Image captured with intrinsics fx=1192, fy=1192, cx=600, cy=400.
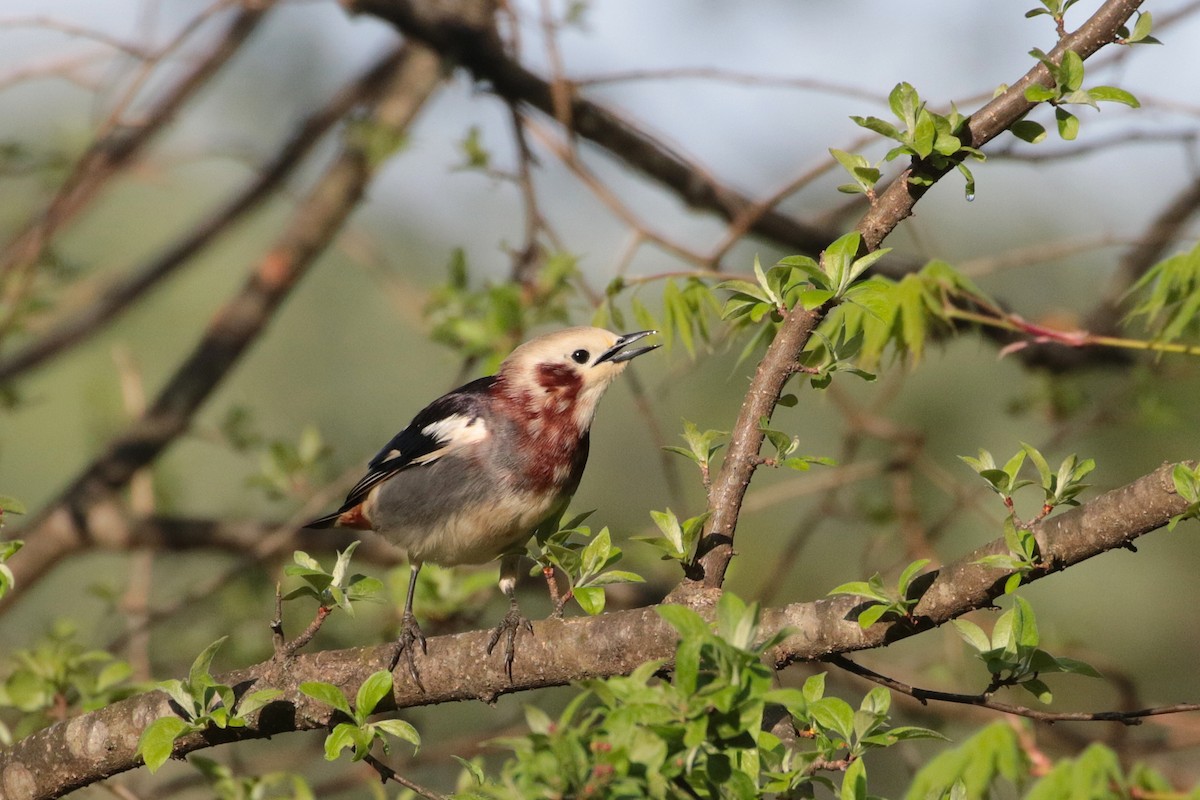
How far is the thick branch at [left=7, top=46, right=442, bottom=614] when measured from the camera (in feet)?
18.1

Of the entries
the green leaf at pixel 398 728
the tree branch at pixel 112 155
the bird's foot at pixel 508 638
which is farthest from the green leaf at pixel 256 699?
the tree branch at pixel 112 155

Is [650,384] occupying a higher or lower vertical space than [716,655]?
higher

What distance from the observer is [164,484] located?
6.70 metres

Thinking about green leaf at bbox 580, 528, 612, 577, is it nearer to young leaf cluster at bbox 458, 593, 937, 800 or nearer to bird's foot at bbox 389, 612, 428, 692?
bird's foot at bbox 389, 612, 428, 692

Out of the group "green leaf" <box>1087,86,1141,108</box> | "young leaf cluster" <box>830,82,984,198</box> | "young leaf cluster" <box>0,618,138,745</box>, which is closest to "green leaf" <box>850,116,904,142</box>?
"young leaf cluster" <box>830,82,984,198</box>

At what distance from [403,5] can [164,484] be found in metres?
3.28

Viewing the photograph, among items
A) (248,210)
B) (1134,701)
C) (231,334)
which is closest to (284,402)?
(248,210)

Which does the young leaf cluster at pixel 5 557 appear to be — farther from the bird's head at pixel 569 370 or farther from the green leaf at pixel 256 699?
the bird's head at pixel 569 370

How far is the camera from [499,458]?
13.7 feet

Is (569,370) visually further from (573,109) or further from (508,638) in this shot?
(508,638)

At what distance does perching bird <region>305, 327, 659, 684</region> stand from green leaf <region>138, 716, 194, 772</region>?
4.92 ft

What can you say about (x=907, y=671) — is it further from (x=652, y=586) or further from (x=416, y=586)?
(x=416, y=586)

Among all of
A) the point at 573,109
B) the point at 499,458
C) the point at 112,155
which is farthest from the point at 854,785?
the point at 112,155

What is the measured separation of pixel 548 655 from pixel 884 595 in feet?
2.53
